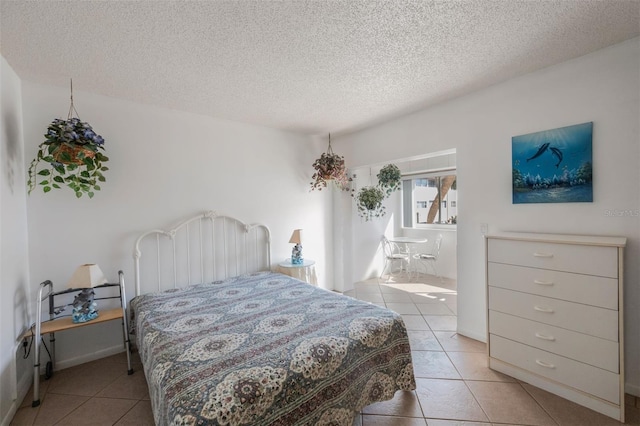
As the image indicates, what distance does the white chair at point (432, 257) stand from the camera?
16.3ft

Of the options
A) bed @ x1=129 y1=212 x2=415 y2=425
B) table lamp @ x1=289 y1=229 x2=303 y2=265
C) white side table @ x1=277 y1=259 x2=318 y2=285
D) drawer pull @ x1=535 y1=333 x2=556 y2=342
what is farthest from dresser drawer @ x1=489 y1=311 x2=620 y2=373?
table lamp @ x1=289 y1=229 x2=303 y2=265

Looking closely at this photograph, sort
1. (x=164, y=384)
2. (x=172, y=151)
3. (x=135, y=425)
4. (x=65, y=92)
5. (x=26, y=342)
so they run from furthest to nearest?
(x=172, y=151) < (x=65, y=92) < (x=26, y=342) < (x=135, y=425) < (x=164, y=384)

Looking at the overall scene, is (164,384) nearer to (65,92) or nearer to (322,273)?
(65,92)

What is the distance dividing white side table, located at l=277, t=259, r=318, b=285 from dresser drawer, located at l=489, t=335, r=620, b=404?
6.49 feet

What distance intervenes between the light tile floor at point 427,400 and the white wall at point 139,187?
0.44 meters

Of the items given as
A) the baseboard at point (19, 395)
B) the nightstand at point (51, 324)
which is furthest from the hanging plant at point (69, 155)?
the baseboard at point (19, 395)

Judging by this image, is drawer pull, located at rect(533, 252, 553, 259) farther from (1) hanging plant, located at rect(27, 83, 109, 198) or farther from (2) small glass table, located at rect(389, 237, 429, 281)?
(1) hanging plant, located at rect(27, 83, 109, 198)

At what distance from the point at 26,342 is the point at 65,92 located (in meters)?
2.09

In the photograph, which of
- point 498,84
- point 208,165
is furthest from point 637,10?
point 208,165

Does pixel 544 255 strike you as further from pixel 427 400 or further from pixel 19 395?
pixel 19 395

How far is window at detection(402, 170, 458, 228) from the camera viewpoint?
18.0ft

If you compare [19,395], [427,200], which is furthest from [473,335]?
[19,395]

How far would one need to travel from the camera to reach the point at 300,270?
3350 mm

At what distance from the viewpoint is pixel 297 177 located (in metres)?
3.88
